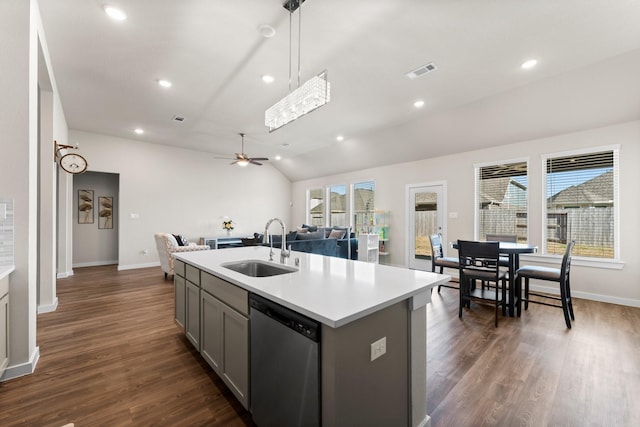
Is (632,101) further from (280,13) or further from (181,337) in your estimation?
(181,337)

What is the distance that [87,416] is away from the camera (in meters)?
1.69

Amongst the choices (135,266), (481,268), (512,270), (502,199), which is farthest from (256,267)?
(135,266)

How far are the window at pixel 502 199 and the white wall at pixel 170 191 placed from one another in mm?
6119

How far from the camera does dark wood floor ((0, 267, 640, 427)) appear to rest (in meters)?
1.70

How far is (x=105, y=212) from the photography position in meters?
6.84

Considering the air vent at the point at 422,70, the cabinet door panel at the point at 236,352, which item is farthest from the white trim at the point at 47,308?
the air vent at the point at 422,70

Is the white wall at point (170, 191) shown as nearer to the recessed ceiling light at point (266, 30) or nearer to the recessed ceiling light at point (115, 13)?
the recessed ceiling light at point (115, 13)

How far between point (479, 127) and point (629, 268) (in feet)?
9.40

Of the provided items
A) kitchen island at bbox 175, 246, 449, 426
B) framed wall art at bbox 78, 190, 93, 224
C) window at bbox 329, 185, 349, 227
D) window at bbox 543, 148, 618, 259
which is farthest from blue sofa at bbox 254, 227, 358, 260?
framed wall art at bbox 78, 190, 93, 224

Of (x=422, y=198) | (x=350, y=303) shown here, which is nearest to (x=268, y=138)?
(x=422, y=198)

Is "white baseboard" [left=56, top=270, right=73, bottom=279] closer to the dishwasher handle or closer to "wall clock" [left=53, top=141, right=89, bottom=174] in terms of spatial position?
"wall clock" [left=53, top=141, right=89, bottom=174]

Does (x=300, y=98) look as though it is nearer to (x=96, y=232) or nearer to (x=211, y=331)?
(x=211, y=331)

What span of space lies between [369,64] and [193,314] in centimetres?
318

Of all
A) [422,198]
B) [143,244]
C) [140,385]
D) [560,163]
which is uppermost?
[560,163]
